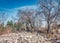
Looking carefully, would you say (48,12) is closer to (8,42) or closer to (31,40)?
(31,40)

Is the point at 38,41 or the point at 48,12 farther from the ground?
the point at 48,12

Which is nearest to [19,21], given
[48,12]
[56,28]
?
[56,28]

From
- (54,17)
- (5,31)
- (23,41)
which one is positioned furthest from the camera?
(54,17)

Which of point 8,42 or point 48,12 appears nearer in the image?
point 8,42

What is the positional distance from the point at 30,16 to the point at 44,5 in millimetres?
8139

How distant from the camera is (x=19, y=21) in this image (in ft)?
126

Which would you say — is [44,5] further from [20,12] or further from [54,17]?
[20,12]

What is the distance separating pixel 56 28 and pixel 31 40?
68.6ft

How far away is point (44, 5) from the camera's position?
96.5 feet

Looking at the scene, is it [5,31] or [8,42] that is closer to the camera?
[8,42]

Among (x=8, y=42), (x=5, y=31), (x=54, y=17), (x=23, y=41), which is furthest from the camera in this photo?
(x=54, y=17)

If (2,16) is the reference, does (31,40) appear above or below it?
below

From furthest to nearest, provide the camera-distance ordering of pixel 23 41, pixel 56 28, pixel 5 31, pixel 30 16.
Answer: pixel 30 16 → pixel 56 28 → pixel 5 31 → pixel 23 41

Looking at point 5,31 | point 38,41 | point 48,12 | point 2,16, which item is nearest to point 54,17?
point 48,12
